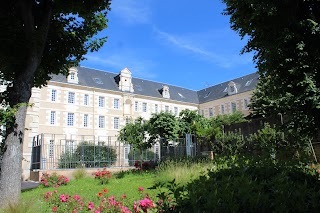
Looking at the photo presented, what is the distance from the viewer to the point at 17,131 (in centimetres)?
656

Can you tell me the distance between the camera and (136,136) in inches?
871

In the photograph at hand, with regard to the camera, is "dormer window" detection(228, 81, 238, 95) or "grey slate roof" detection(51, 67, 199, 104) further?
"dormer window" detection(228, 81, 238, 95)

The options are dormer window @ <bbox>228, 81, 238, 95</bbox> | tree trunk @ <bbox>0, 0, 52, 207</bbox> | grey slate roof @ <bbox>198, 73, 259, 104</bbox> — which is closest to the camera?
tree trunk @ <bbox>0, 0, 52, 207</bbox>

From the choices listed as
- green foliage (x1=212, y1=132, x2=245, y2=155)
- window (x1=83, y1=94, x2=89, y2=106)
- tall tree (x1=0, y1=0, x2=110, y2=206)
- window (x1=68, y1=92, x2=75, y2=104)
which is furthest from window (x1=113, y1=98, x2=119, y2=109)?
tall tree (x1=0, y1=0, x2=110, y2=206)

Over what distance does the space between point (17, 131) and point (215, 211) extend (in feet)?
18.3

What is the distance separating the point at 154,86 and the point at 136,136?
77.6ft

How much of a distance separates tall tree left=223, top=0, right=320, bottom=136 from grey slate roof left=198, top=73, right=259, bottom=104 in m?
34.6

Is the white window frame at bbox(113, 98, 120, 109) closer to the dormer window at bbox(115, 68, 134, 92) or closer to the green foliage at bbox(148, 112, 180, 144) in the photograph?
the dormer window at bbox(115, 68, 134, 92)

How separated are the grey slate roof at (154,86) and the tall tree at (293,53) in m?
31.1

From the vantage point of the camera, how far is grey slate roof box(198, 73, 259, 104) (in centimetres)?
4112

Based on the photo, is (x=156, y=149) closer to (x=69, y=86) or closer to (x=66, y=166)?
(x=66, y=166)

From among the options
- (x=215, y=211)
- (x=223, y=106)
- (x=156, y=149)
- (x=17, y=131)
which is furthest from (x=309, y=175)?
(x=223, y=106)

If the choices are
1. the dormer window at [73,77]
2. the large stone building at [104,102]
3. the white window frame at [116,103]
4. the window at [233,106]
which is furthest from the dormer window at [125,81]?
the window at [233,106]

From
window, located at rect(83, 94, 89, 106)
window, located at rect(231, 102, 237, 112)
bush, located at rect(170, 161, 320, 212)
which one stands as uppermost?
window, located at rect(83, 94, 89, 106)
